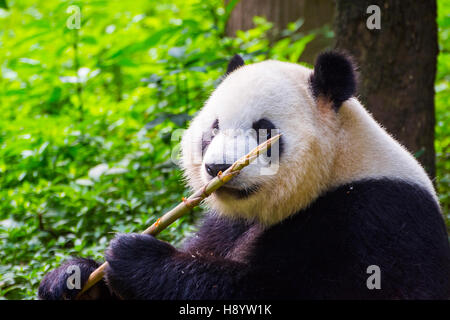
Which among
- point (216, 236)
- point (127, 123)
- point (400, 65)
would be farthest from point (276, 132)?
point (127, 123)

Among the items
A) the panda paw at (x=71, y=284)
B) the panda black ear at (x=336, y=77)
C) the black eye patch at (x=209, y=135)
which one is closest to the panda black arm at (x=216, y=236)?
the black eye patch at (x=209, y=135)

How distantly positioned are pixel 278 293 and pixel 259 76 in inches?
51.1

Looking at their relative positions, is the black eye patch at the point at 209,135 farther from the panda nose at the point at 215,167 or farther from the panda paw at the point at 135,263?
the panda paw at the point at 135,263

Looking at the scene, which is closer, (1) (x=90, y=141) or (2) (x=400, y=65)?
(2) (x=400, y=65)

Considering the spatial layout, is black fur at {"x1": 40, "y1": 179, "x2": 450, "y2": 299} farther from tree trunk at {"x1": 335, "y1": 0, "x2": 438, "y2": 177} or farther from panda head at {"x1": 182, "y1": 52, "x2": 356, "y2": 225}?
tree trunk at {"x1": 335, "y1": 0, "x2": 438, "y2": 177}

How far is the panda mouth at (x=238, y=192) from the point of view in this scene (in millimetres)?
3053

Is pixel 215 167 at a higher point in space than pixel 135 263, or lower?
higher

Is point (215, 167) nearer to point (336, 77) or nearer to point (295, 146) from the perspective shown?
point (295, 146)

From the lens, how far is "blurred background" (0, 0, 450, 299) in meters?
4.81

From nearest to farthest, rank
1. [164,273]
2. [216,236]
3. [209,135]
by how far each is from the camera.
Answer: [164,273] < [209,135] < [216,236]

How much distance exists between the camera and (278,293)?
2.88 meters

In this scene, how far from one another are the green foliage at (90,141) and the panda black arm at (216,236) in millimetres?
751

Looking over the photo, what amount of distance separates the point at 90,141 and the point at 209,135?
2848 mm

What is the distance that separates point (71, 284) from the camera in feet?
10.9
